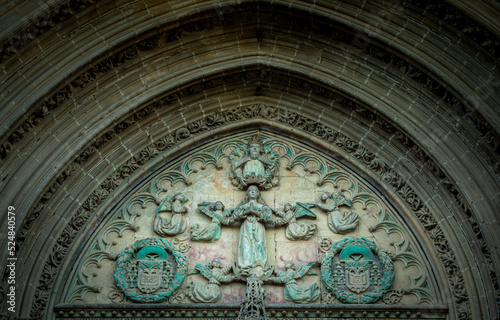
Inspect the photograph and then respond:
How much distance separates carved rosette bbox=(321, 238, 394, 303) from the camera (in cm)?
918

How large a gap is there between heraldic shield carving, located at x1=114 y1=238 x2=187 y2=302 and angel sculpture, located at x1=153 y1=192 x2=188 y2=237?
0.18 meters

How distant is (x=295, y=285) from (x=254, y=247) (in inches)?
28.6

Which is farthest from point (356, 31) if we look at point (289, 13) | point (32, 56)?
point (32, 56)

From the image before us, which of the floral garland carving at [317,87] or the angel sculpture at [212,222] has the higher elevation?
the floral garland carving at [317,87]

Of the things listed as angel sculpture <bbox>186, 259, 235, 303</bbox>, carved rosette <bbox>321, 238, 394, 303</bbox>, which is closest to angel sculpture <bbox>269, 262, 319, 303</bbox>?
carved rosette <bbox>321, 238, 394, 303</bbox>

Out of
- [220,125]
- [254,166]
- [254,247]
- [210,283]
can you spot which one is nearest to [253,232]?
[254,247]

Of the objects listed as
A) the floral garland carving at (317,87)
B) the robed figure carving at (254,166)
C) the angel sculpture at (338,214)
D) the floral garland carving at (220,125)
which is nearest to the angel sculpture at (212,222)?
the robed figure carving at (254,166)

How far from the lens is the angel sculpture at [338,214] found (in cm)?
973

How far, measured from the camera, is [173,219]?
32.4 ft

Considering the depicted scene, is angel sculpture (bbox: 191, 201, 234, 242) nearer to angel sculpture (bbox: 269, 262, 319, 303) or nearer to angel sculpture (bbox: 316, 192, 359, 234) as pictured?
angel sculpture (bbox: 269, 262, 319, 303)

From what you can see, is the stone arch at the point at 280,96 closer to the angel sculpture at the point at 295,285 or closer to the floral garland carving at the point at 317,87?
the floral garland carving at the point at 317,87

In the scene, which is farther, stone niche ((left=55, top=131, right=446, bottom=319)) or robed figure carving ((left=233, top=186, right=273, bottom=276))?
robed figure carving ((left=233, top=186, right=273, bottom=276))

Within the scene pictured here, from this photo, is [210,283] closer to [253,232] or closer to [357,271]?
[253,232]

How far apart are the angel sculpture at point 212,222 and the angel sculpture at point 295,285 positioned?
100 cm
